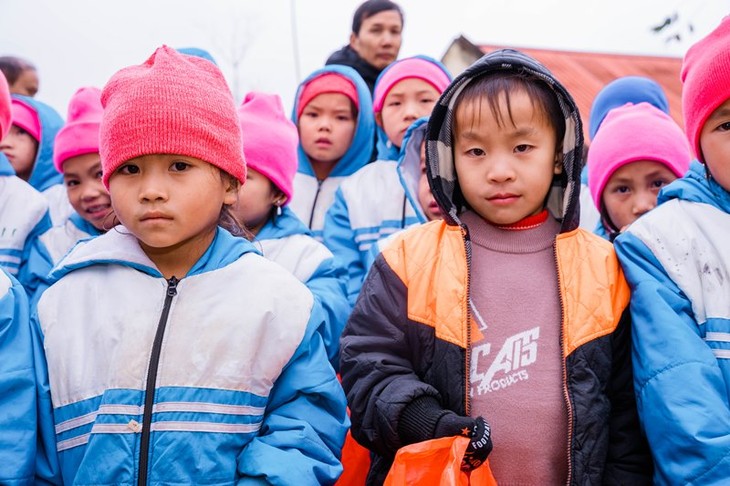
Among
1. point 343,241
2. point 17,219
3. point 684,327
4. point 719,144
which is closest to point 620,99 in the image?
point 343,241

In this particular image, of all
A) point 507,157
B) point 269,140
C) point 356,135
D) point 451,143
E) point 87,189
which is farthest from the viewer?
point 356,135

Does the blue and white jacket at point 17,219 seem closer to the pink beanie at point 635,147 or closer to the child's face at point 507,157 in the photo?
the child's face at point 507,157

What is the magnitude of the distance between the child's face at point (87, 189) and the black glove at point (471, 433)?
228 cm

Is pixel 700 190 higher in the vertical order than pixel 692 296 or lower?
higher

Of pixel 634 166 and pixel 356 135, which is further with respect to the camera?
pixel 356 135

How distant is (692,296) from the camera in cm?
205

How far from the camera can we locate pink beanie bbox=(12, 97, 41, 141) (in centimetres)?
460

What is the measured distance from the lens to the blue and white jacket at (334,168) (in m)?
4.36

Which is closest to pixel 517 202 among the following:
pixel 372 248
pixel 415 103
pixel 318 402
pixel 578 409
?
pixel 578 409

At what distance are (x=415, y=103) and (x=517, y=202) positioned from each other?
2.26 m

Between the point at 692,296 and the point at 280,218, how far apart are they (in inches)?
76.2

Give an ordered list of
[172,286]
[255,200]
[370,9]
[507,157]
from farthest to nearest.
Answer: [370,9] → [255,200] → [507,157] → [172,286]

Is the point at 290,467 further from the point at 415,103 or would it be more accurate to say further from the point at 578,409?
the point at 415,103

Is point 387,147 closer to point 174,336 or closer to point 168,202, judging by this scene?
point 168,202
